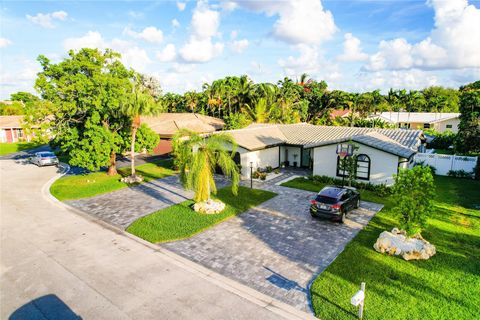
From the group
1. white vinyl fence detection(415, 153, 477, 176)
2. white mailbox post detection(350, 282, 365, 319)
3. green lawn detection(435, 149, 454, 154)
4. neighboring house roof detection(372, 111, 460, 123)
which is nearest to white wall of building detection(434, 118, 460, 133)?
neighboring house roof detection(372, 111, 460, 123)

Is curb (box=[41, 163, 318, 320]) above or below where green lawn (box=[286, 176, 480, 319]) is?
below

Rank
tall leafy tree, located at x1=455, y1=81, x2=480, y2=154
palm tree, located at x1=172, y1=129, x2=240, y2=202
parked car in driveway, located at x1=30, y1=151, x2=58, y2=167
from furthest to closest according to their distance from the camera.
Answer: parked car in driveway, located at x1=30, y1=151, x2=58, y2=167
tall leafy tree, located at x1=455, y1=81, x2=480, y2=154
palm tree, located at x1=172, y1=129, x2=240, y2=202

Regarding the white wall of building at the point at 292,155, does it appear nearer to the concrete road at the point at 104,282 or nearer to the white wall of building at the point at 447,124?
the concrete road at the point at 104,282

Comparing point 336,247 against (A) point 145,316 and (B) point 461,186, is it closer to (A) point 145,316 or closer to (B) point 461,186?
(A) point 145,316

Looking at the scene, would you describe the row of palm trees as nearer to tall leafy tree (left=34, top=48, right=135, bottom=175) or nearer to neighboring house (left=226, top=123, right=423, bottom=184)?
neighboring house (left=226, top=123, right=423, bottom=184)

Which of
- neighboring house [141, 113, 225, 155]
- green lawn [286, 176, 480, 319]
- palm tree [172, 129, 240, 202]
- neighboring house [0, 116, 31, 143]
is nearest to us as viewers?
green lawn [286, 176, 480, 319]
